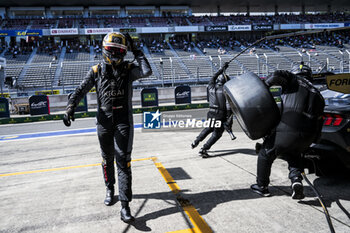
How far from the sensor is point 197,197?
318 centimetres

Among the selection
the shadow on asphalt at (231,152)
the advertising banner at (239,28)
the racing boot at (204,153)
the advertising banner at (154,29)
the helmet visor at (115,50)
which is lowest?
the shadow on asphalt at (231,152)

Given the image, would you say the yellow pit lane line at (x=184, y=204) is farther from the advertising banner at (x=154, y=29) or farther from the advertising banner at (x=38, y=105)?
the advertising banner at (x=154, y=29)

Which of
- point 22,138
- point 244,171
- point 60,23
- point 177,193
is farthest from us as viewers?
point 60,23

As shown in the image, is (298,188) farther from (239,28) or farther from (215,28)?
(239,28)

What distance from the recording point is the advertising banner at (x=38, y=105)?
12.3 m

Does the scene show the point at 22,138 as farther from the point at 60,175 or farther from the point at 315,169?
the point at 315,169

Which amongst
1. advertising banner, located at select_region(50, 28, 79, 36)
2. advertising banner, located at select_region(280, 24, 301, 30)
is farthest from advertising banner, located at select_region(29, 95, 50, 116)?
advertising banner, located at select_region(280, 24, 301, 30)

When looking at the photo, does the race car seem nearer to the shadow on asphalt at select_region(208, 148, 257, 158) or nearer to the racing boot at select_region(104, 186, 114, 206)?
the shadow on asphalt at select_region(208, 148, 257, 158)

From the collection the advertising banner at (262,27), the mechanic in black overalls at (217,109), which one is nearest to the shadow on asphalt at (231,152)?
the mechanic in black overalls at (217,109)

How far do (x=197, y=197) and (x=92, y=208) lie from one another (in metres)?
1.22

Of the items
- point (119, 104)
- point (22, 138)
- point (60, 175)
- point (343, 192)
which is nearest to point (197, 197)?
point (119, 104)

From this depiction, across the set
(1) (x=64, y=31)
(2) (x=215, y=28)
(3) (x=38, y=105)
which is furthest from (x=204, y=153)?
(2) (x=215, y=28)

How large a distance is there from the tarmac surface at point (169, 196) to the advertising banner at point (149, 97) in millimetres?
8473

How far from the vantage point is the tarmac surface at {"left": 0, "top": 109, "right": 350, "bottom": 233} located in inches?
102
